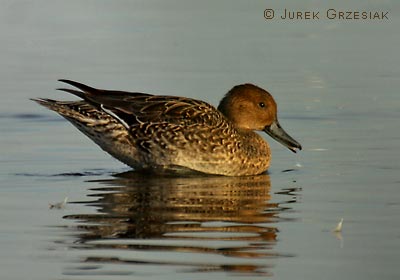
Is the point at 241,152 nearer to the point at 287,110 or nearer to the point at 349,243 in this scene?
the point at 287,110

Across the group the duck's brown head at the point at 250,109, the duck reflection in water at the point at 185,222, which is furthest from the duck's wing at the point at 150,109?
the duck reflection in water at the point at 185,222

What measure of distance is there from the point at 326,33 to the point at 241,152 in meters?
7.80

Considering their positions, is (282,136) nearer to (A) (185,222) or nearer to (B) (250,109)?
(B) (250,109)

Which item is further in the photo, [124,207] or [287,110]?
[287,110]

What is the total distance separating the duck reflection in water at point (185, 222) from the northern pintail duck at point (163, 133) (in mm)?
311

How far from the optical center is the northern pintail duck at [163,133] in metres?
10.4

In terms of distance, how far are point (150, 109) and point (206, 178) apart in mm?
841

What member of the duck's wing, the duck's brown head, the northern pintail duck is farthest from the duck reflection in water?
the duck's brown head

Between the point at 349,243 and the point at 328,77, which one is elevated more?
the point at 328,77

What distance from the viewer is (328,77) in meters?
14.6

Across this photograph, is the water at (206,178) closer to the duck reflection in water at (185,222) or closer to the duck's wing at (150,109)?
the duck reflection in water at (185,222)

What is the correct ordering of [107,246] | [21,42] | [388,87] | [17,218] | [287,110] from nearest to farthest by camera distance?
[107,246] < [17,218] < [287,110] < [388,87] < [21,42]

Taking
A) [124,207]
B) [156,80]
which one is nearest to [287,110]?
[156,80]

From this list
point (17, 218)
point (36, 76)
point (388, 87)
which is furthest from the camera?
point (36, 76)
